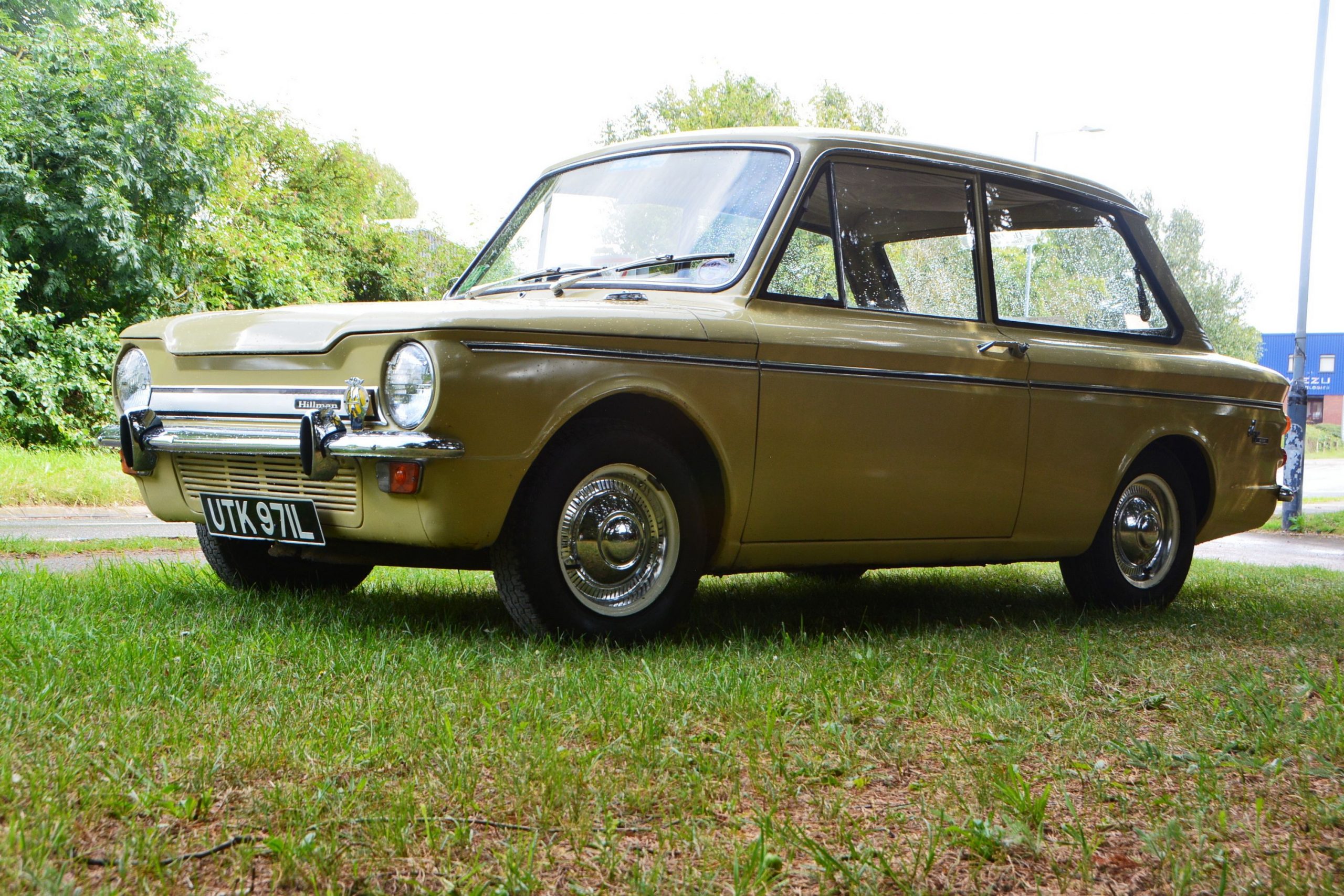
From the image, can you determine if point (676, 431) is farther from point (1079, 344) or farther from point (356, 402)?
point (1079, 344)

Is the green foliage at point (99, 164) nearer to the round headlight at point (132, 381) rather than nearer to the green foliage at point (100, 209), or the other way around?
the green foliage at point (100, 209)

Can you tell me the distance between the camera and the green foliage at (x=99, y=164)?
16.8m

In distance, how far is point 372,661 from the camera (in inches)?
156

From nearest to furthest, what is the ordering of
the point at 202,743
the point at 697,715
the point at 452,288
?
the point at 202,743, the point at 697,715, the point at 452,288

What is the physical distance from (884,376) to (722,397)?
810 mm

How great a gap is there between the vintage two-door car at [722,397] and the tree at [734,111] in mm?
26424

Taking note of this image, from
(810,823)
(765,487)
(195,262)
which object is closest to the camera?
(810,823)

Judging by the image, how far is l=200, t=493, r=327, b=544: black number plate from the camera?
4.36m

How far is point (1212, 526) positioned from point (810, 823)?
15.2 ft

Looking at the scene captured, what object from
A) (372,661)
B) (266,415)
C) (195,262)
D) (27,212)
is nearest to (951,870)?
(372,661)

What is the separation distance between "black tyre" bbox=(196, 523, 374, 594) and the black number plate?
664 millimetres

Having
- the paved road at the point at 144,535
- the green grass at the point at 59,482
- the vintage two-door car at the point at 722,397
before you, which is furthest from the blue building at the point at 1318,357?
the vintage two-door car at the point at 722,397

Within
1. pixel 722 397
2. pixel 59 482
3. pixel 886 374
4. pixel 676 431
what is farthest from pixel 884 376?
pixel 59 482

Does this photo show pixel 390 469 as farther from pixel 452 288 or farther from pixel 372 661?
pixel 452 288
